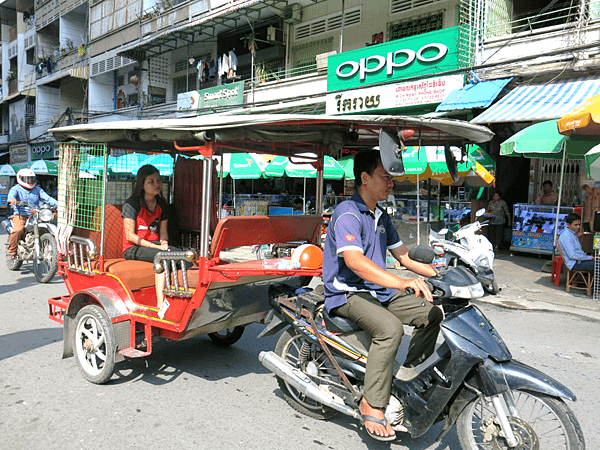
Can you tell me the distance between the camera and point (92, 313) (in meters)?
3.99

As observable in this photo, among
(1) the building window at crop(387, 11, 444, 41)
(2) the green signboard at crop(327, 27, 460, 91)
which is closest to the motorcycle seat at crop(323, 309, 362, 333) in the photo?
(2) the green signboard at crop(327, 27, 460, 91)

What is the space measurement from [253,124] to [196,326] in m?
1.63

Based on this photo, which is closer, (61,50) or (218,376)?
(218,376)

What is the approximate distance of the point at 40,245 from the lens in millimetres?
8773

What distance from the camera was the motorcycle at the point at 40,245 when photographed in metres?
8.27

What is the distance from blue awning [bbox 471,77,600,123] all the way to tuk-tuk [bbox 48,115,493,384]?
6.09 metres

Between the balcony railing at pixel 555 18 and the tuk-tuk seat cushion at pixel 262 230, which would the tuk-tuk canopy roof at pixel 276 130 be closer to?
the tuk-tuk seat cushion at pixel 262 230

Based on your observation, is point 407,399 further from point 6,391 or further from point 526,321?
point 526,321

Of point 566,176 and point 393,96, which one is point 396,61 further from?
point 566,176

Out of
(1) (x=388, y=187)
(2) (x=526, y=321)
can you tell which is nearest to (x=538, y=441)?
(1) (x=388, y=187)

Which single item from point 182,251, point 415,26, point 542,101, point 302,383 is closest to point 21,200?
point 182,251

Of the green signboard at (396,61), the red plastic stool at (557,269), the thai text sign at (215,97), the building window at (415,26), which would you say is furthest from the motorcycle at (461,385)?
the thai text sign at (215,97)

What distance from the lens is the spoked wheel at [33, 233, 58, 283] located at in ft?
26.8

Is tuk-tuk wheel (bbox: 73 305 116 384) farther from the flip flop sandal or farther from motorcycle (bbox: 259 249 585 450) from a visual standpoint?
the flip flop sandal
